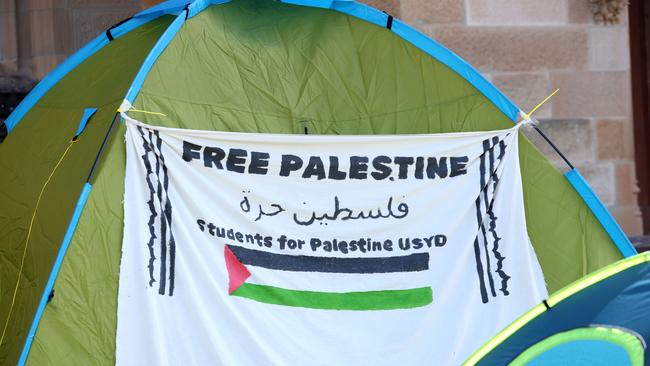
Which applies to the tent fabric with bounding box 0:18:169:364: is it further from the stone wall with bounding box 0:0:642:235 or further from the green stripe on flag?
the stone wall with bounding box 0:0:642:235

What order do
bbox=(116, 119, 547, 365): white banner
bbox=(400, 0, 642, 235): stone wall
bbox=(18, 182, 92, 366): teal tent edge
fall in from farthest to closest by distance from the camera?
bbox=(400, 0, 642, 235): stone wall, bbox=(116, 119, 547, 365): white banner, bbox=(18, 182, 92, 366): teal tent edge

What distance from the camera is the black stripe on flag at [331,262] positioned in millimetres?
3795

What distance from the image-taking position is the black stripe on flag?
3795mm

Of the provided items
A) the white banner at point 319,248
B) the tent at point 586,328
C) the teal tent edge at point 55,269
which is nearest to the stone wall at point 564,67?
the white banner at point 319,248

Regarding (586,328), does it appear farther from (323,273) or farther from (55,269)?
(55,269)

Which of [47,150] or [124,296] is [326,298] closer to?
[124,296]

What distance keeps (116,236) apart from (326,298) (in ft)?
2.70

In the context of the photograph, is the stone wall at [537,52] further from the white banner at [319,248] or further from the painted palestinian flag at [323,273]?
the painted palestinian flag at [323,273]

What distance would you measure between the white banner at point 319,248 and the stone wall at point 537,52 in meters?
1.20

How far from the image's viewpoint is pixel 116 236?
11.8 feet

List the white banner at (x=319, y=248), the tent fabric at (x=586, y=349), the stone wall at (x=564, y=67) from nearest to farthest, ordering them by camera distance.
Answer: the tent fabric at (x=586, y=349) → the white banner at (x=319, y=248) → the stone wall at (x=564, y=67)

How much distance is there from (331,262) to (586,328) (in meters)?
1.69

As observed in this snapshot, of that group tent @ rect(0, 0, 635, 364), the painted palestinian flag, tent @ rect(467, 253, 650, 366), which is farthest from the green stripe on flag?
tent @ rect(467, 253, 650, 366)

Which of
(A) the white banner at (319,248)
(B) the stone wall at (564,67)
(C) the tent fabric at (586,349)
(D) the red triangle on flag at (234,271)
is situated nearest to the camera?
(C) the tent fabric at (586,349)
